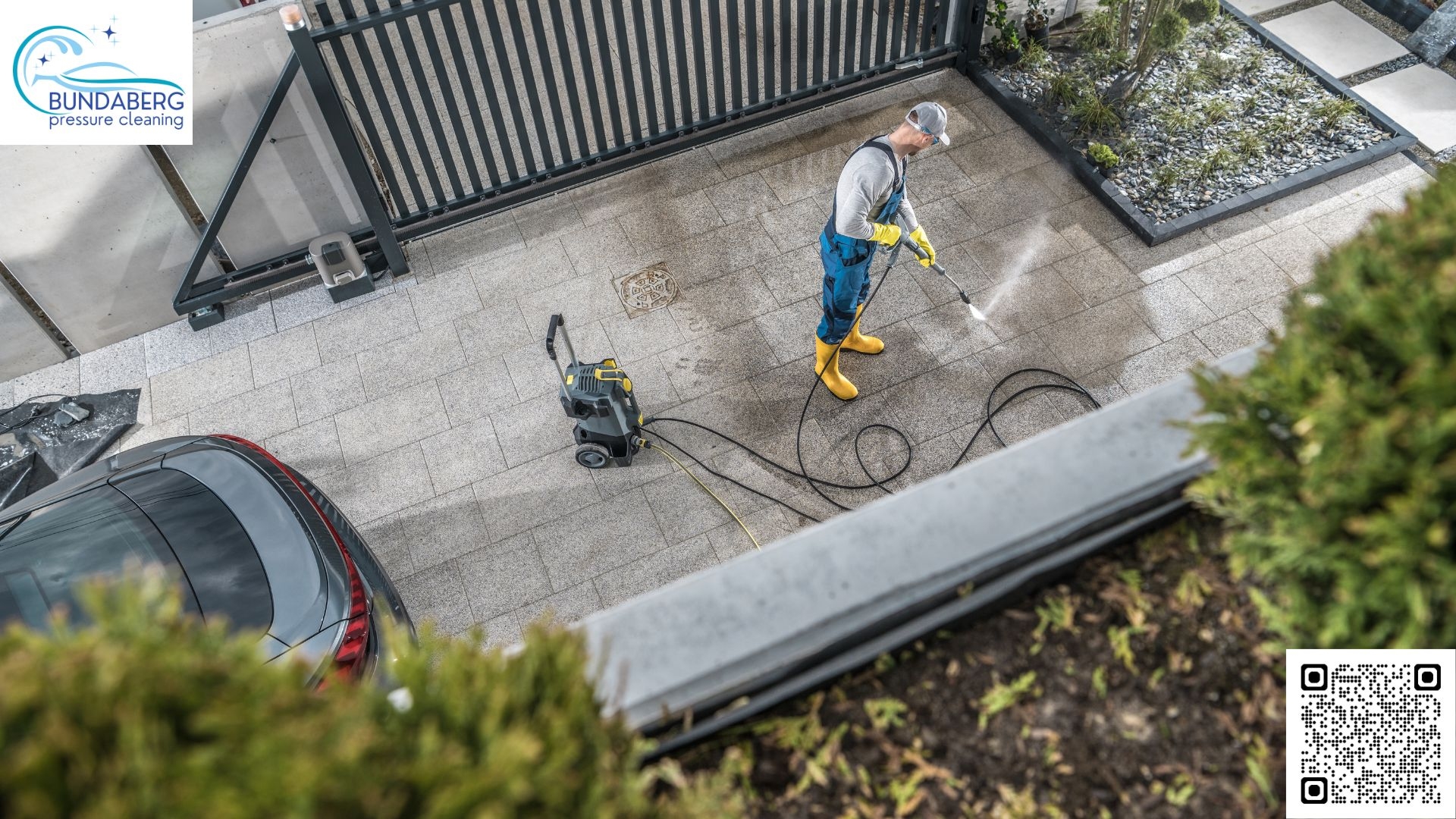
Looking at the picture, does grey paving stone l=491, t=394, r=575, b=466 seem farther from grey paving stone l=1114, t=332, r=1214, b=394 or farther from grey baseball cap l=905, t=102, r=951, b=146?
grey paving stone l=1114, t=332, r=1214, b=394

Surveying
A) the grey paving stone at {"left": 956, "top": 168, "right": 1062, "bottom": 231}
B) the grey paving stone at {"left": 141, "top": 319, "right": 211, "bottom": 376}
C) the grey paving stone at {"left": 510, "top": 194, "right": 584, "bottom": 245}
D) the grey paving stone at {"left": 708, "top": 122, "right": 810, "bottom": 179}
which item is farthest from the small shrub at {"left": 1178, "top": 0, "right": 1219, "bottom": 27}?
the grey paving stone at {"left": 141, "top": 319, "right": 211, "bottom": 376}

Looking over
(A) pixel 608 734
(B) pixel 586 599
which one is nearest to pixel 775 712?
(A) pixel 608 734

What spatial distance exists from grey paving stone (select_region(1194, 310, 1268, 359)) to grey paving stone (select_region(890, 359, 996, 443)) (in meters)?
1.29

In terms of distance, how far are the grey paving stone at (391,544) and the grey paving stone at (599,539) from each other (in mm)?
679

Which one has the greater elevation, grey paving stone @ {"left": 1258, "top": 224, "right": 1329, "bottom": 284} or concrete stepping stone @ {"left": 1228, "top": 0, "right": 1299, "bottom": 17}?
concrete stepping stone @ {"left": 1228, "top": 0, "right": 1299, "bottom": 17}

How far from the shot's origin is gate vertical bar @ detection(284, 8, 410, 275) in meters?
4.73

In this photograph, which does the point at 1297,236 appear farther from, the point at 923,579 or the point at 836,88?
the point at 923,579

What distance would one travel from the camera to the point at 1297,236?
5.65 m

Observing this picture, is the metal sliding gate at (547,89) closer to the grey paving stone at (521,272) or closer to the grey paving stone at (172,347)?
the grey paving stone at (172,347)

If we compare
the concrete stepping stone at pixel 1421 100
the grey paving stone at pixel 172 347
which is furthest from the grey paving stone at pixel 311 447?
the concrete stepping stone at pixel 1421 100

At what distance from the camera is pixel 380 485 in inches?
195

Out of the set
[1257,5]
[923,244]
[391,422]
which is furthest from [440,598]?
[1257,5]

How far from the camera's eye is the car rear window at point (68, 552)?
11.9 ft

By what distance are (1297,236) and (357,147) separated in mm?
5777
